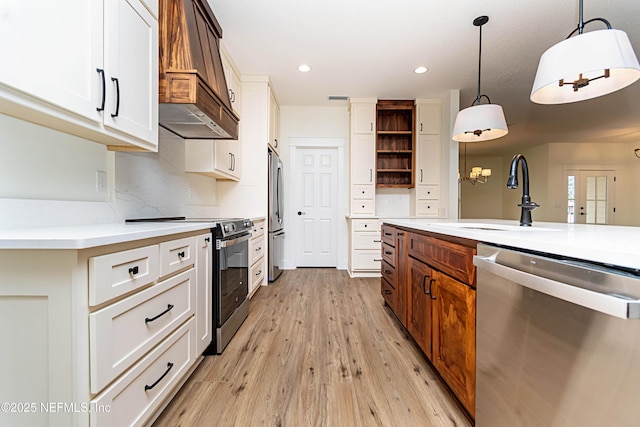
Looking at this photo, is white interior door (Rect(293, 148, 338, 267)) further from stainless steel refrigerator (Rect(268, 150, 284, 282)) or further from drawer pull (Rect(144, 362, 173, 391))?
drawer pull (Rect(144, 362, 173, 391))

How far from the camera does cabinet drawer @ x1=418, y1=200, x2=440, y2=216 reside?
432cm

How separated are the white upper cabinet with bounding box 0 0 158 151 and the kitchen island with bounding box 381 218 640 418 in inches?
66.9

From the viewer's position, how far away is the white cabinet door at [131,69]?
1.29m

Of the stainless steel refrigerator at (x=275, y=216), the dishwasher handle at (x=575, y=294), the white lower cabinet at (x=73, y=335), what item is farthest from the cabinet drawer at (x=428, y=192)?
the white lower cabinet at (x=73, y=335)

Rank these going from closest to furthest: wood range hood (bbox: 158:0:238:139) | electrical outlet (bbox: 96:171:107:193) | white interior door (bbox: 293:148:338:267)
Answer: electrical outlet (bbox: 96:171:107:193)
wood range hood (bbox: 158:0:238:139)
white interior door (bbox: 293:148:338:267)

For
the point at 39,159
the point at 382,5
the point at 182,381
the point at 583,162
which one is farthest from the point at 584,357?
the point at 583,162

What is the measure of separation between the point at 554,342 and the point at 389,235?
1811 mm

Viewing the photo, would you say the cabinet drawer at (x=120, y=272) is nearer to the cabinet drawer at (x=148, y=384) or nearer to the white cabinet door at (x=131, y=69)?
the cabinet drawer at (x=148, y=384)

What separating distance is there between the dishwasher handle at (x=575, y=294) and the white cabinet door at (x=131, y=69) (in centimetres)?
176

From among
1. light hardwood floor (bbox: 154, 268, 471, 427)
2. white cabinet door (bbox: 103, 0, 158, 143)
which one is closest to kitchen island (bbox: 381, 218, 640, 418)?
light hardwood floor (bbox: 154, 268, 471, 427)

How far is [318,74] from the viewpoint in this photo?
354 cm

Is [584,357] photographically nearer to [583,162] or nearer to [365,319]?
[365,319]

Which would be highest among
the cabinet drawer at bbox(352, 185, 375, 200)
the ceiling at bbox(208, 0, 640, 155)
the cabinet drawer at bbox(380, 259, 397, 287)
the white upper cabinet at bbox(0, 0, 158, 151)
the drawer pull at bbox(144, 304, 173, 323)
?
the ceiling at bbox(208, 0, 640, 155)

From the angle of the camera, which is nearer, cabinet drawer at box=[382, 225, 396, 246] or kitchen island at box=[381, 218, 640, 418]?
kitchen island at box=[381, 218, 640, 418]
